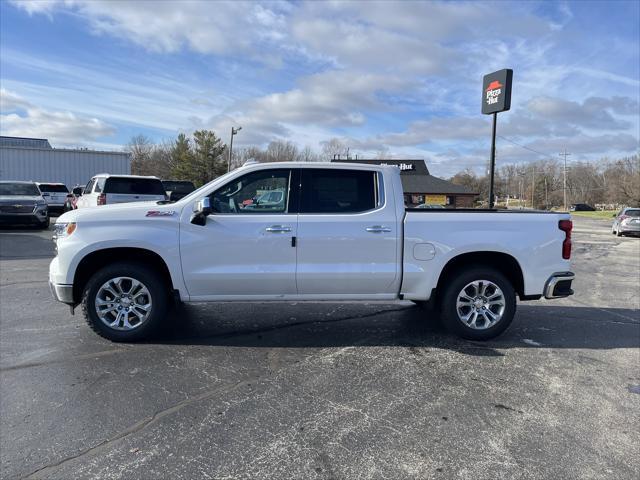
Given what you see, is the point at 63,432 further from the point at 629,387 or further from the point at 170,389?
the point at 629,387

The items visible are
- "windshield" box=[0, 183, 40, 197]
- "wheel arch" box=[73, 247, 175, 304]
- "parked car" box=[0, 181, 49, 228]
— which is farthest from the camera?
"windshield" box=[0, 183, 40, 197]

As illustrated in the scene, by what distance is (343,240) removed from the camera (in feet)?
16.5

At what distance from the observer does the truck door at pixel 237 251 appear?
16.3ft

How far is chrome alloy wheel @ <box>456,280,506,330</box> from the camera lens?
5273mm

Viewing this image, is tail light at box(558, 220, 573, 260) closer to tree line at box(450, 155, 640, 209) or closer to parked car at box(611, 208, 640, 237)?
parked car at box(611, 208, 640, 237)

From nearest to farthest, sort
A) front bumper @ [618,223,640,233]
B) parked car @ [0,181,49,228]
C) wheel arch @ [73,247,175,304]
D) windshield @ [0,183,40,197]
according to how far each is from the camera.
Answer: wheel arch @ [73,247,175,304] → parked car @ [0,181,49,228] → windshield @ [0,183,40,197] → front bumper @ [618,223,640,233]

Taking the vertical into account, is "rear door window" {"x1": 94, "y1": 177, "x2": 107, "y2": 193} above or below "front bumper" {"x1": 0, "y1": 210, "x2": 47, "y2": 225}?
above

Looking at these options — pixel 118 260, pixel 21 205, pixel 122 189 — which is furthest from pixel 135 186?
pixel 118 260

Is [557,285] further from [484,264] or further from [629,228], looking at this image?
[629,228]

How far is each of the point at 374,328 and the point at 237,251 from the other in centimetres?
201

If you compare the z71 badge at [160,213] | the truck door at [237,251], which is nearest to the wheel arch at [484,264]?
the truck door at [237,251]

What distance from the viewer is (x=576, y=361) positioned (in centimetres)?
484

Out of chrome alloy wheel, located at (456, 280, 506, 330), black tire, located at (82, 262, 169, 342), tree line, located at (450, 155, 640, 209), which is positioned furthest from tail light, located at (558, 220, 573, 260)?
tree line, located at (450, 155, 640, 209)

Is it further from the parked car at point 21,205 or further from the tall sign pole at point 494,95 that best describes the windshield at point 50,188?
the tall sign pole at point 494,95
